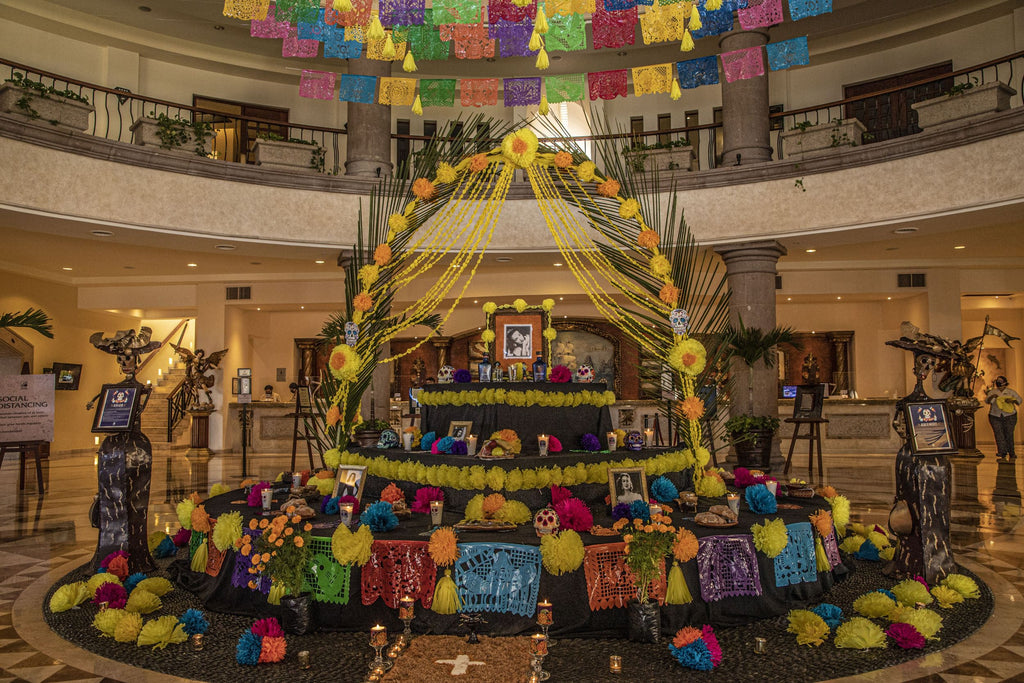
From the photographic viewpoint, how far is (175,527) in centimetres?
729

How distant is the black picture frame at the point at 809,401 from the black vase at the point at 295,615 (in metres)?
8.55

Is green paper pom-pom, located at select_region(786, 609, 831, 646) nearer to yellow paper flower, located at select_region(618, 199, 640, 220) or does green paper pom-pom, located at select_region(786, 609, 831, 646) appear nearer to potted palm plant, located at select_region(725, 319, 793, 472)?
yellow paper flower, located at select_region(618, 199, 640, 220)

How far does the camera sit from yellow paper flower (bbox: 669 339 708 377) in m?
6.10

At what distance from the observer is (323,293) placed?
1571 cm

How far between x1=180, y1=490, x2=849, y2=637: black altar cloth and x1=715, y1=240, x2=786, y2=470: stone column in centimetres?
600

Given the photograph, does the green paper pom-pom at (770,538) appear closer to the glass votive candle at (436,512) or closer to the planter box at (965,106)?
the glass votive candle at (436,512)

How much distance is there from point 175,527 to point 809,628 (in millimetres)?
5855

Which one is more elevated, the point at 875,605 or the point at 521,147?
the point at 521,147

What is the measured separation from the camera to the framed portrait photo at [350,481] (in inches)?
211

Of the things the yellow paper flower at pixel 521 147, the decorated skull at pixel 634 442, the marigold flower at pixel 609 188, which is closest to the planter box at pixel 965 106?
the marigold flower at pixel 609 188

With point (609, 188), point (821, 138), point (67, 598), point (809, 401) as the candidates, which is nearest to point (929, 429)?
point (609, 188)

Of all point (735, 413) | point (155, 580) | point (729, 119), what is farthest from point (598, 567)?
point (729, 119)

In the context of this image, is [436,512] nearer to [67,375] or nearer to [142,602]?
[142,602]

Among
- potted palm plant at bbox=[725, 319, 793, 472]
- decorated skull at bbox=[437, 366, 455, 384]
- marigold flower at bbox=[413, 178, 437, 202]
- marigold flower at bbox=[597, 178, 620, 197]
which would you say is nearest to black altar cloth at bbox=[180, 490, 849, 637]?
decorated skull at bbox=[437, 366, 455, 384]
